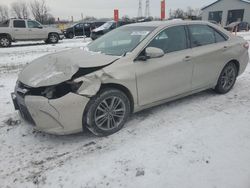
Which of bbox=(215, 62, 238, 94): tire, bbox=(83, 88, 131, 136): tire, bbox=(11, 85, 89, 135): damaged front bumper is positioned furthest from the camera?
bbox=(215, 62, 238, 94): tire

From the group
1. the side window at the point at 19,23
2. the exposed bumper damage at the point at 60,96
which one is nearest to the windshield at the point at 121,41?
the exposed bumper damage at the point at 60,96

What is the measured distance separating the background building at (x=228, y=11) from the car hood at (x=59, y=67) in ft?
136

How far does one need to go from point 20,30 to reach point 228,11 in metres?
36.5

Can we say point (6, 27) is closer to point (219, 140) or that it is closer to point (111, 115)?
point (111, 115)

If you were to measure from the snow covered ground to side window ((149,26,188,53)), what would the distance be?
1.13 meters

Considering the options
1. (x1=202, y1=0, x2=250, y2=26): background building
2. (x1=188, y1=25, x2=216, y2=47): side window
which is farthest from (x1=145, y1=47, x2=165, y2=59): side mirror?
(x1=202, y1=0, x2=250, y2=26): background building

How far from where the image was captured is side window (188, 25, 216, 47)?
4.32 metres

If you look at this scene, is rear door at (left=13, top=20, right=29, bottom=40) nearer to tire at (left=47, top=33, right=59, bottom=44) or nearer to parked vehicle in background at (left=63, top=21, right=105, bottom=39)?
tire at (left=47, top=33, right=59, bottom=44)

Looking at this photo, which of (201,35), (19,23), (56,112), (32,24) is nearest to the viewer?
(56,112)

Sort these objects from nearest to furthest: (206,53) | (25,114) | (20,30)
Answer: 1. (25,114)
2. (206,53)
3. (20,30)

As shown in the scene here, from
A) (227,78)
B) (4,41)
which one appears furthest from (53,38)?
(227,78)

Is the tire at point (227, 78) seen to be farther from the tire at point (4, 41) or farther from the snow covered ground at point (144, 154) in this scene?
the tire at point (4, 41)

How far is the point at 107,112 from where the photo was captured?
3402mm

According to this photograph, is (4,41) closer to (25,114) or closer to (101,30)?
(101,30)
